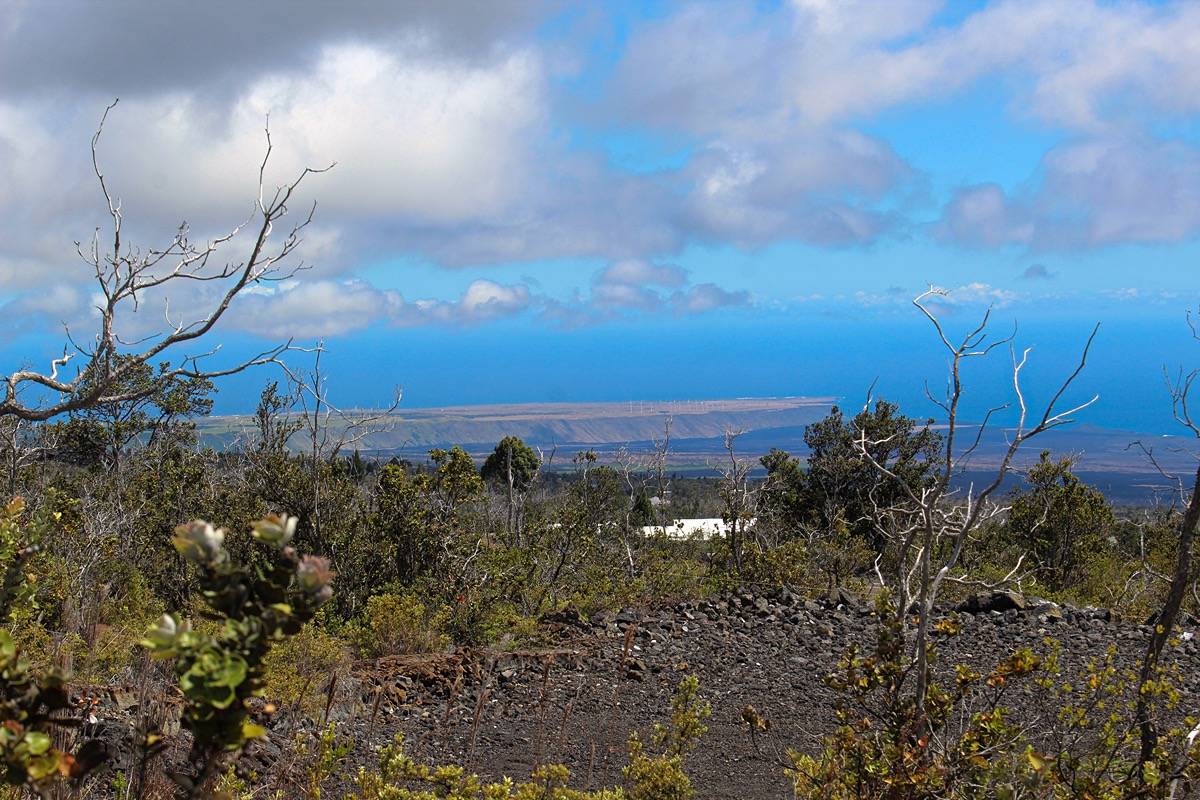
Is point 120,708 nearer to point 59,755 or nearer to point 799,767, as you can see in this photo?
point 799,767

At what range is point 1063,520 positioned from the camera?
16.5 meters

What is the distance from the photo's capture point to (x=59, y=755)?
71.1 inches

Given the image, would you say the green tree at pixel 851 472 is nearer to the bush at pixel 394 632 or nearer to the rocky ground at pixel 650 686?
the rocky ground at pixel 650 686

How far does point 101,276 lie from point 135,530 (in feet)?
31.5

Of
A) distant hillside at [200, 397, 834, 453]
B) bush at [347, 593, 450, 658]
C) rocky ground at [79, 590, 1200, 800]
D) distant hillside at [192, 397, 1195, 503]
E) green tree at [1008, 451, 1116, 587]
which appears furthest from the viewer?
distant hillside at [200, 397, 834, 453]

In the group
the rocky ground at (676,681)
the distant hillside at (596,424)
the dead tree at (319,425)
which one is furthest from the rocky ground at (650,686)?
the distant hillside at (596,424)

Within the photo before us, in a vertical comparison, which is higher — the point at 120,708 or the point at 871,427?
the point at 871,427

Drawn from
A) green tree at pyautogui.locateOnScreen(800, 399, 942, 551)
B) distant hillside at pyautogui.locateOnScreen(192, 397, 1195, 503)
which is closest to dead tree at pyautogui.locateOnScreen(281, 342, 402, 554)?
green tree at pyautogui.locateOnScreen(800, 399, 942, 551)

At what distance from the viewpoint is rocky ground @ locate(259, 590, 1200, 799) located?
6801mm

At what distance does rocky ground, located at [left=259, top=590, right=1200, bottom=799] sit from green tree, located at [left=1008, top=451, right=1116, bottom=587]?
532cm

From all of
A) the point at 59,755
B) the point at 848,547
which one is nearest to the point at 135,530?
the point at 848,547

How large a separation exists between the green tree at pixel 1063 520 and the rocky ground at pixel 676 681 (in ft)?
17.5

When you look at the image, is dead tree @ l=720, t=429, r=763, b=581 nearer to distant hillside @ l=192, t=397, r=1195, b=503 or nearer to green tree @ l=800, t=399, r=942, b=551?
green tree @ l=800, t=399, r=942, b=551

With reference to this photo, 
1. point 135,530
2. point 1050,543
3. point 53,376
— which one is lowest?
point 1050,543
